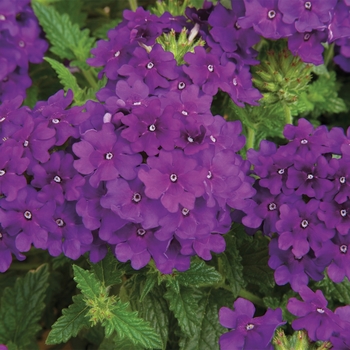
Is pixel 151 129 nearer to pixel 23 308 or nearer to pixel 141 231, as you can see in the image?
pixel 141 231

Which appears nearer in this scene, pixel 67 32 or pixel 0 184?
pixel 0 184

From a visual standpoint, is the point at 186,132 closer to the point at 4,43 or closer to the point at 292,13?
the point at 292,13

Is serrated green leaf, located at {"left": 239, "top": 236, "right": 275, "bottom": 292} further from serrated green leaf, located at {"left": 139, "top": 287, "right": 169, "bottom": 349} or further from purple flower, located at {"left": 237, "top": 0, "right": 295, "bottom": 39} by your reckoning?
purple flower, located at {"left": 237, "top": 0, "right": 295, "bottom": 39}

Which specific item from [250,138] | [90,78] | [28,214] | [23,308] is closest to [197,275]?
[28,214]

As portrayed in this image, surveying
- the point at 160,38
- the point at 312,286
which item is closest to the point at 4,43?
the point at 160,38

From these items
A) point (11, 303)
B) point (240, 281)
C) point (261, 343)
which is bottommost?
point (11, 303)

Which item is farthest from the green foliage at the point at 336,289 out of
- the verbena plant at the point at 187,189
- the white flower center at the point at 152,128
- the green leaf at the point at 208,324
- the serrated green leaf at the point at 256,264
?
the white flower center at the point at 152,128
